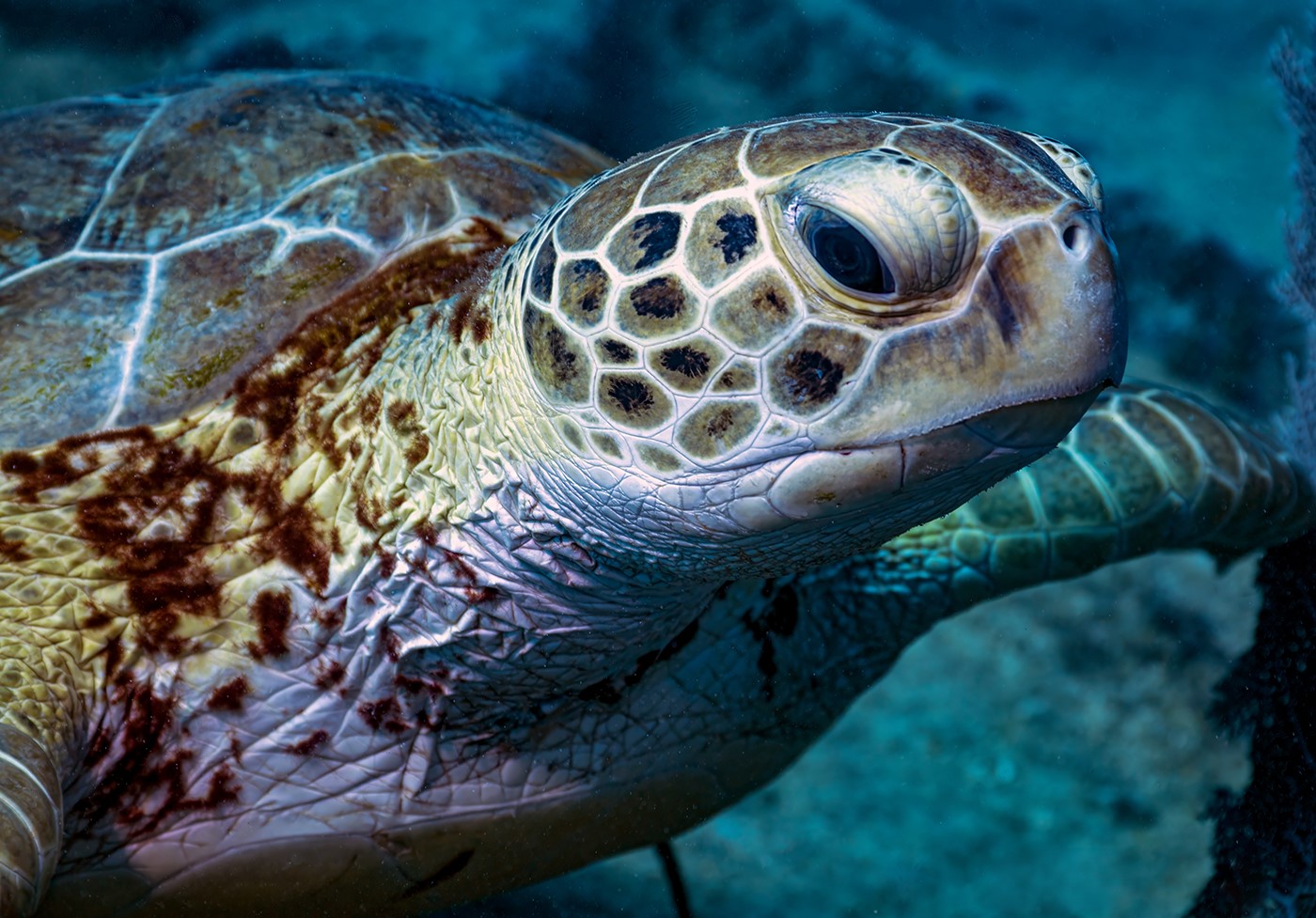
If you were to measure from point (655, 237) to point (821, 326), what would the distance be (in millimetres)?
201

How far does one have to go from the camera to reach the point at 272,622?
1.29 metres

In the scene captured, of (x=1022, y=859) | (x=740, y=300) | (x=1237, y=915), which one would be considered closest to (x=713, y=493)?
(x=740, y=300)

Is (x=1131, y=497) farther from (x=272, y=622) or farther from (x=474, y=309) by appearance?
(x=272, y=622)

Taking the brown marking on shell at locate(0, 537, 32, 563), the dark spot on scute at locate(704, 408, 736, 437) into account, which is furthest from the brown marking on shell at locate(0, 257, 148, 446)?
the dark spot on scute at locate(704, 408, 736, 437)

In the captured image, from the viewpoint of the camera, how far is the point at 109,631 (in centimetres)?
130

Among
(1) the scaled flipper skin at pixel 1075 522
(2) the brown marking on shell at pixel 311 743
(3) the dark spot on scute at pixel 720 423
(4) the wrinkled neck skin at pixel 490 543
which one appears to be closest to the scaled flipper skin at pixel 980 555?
(1) the scaled flipper skin at pixel 1075 522

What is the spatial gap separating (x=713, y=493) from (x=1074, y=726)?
2.35 m

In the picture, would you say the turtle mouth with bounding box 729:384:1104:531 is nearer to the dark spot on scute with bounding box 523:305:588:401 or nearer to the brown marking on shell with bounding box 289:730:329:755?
the dark spot on scute with bounding box 523:305:588:401

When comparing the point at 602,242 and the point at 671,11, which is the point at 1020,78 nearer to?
the point at 671,11

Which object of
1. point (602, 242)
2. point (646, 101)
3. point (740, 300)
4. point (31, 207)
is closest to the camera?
point (740, 300)

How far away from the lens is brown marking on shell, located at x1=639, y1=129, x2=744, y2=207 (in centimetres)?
94

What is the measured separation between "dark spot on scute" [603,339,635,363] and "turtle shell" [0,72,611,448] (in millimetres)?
568

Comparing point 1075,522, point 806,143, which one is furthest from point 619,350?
point 1075,522

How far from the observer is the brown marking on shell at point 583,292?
0.97m
